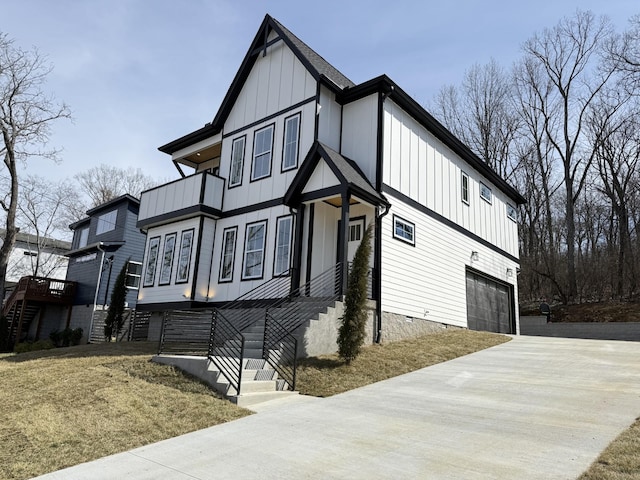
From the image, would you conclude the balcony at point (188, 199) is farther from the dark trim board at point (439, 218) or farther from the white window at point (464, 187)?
the white window at point (464, 187)

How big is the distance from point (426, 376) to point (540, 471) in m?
4.98

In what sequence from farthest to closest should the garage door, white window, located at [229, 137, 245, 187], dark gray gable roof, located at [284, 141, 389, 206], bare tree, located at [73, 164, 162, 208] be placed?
bare tree, located at [73, 164, 162, 208] < the garage door < white window, located at [229, 137, 245, 187] < dark gray gable roof, located at [284, 141, 389, 206]

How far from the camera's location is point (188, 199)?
15789mm

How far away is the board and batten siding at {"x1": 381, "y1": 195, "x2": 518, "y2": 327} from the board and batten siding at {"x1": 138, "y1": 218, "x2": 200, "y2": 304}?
653 centimetres

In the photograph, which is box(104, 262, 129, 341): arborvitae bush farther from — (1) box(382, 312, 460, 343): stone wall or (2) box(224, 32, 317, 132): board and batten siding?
(1) box(382, 312, 460, 343): stone wall

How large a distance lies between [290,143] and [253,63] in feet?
13.4

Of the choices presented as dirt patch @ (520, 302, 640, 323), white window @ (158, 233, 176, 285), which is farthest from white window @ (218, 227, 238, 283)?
dirt patch @ (520, 302, 640, 323)

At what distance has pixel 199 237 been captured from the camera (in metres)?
15.4

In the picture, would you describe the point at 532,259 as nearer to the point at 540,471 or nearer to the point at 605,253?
the point at 605,253

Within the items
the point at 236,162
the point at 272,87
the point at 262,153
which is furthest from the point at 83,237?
the point at 272,87

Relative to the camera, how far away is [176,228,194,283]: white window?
50.9 ft

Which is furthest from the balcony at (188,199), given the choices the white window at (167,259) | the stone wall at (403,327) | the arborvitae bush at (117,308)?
the stone wall at (403,327)

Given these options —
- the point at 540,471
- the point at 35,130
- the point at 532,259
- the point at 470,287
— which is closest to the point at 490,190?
the point at 470,287

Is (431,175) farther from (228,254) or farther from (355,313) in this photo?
(355,313)
